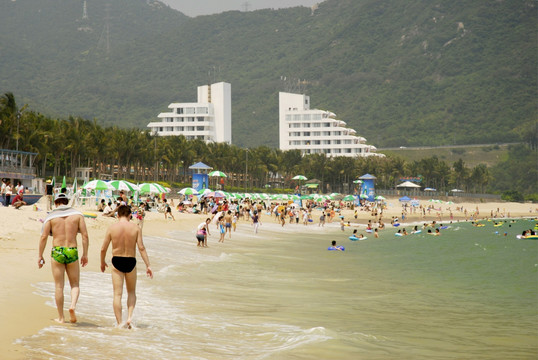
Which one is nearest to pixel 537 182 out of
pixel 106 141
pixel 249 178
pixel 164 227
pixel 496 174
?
pixel 496 174

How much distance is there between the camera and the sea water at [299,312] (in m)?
8.73

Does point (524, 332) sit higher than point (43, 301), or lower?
lower

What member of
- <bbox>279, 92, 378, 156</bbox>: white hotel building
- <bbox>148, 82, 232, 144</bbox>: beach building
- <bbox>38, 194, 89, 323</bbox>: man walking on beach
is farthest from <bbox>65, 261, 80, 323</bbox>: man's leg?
<bbox>148, 82, 232, 144</bbox>: beach building

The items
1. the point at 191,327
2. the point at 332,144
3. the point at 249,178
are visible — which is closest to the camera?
the point at 191,327

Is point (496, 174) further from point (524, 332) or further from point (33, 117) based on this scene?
point (524, 332)

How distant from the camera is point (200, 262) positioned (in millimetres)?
20250

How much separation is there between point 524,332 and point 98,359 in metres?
8.00

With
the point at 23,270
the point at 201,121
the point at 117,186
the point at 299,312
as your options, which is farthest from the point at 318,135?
the point at 299,312

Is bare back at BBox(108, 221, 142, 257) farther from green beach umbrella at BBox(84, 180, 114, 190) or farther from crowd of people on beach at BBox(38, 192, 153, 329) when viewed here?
green beach umbrella at BBox(84, 180, 114, 190)

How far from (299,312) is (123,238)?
4839mm

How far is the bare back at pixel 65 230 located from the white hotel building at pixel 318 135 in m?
136

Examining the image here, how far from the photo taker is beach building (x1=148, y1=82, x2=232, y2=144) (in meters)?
148

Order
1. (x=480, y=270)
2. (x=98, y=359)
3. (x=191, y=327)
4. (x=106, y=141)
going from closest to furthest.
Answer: (x=98, y=359) → (x=191, y=327) → (x=480, y=270) → (x=106, y=141)

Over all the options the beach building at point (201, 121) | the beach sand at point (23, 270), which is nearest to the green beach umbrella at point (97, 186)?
the beach sand at point (23, 270)
